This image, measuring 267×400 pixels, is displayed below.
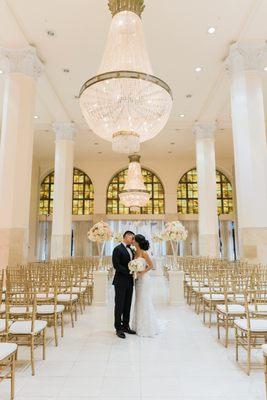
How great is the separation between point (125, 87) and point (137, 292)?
11.3 ft

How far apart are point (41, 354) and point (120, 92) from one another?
4108 millimetres

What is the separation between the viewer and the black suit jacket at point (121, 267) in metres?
5.37

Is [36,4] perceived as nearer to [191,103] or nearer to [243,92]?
[243,92]

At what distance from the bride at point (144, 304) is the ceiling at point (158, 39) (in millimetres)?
6340

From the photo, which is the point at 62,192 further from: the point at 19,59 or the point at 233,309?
the point at 233,309

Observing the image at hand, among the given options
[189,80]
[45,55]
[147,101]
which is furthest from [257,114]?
[45,55]

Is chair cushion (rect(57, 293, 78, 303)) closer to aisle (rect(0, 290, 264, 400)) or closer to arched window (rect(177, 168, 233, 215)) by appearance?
aisle (rect(0, 290, 264, 400))

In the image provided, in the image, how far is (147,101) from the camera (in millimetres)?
5164

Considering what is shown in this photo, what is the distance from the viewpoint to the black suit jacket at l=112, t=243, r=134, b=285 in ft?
17.6

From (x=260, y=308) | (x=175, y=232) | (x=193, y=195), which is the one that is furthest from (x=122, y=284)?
(x=193, y=195)

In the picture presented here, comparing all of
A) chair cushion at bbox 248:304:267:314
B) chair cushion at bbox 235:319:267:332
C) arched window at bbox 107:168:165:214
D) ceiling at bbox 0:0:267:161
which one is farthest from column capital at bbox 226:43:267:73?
arched window at bbox 107:168:165:214

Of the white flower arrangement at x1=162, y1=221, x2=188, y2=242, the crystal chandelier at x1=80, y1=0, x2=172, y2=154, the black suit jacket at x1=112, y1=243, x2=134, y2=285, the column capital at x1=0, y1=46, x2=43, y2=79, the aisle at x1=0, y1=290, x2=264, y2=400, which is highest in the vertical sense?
the column capital at x1=0, y1=46, x2=43, y2=79

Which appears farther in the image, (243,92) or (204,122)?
(204,122)

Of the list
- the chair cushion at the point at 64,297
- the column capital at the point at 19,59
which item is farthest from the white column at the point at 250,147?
the column capital at the point at 19,59
